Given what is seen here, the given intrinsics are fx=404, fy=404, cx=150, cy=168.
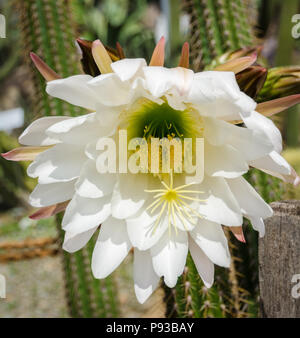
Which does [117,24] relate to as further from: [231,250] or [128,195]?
[128,195]

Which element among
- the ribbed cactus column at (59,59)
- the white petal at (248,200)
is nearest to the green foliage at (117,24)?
the ribbed cactus column at (59,59)

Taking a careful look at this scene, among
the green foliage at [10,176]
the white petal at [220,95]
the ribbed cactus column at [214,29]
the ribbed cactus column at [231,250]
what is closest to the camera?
the white petal at [220,95]

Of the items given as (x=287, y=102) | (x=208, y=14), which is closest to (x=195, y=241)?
(x=287, y=102)

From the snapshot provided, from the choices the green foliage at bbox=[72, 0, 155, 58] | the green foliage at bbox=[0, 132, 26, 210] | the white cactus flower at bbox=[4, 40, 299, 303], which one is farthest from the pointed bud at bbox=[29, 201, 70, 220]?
the green foliage at bbox=[0, 132, 26, 210]

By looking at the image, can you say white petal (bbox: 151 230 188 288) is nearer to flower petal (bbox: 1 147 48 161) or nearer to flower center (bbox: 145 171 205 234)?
flower center (bbox: 145 171 205 234)

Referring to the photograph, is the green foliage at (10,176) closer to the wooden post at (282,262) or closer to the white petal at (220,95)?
the wooden post at (282,262)

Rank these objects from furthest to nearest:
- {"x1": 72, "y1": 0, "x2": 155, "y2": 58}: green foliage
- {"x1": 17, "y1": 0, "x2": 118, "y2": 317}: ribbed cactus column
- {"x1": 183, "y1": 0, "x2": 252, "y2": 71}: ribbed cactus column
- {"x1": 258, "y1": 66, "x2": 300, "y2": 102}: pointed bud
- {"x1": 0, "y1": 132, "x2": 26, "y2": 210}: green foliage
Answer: {"x1": 72, "y1": 0, "x2": 155, "y2": 58}: green foliage < {"x1": 0, "y1": 132, "x2": 26, "y2": 210}: green foliage < {"x1": 17, "y1": 0, "x2": 118, "y2": 317}: ribbed cactus column < {"x1": 183, "y1": 0, "x2": 252, "y2": 71}: ribbed cactus column < {"x1": 258, "y1": 66, "x2": 300, "y2": 102}: pointed bud

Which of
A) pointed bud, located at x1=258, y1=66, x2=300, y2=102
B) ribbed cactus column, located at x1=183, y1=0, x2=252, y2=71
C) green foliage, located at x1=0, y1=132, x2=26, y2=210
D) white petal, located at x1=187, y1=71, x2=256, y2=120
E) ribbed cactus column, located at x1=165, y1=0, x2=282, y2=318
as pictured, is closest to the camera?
white petal, located at x1=187, y1=71, x2=256, y2=120
